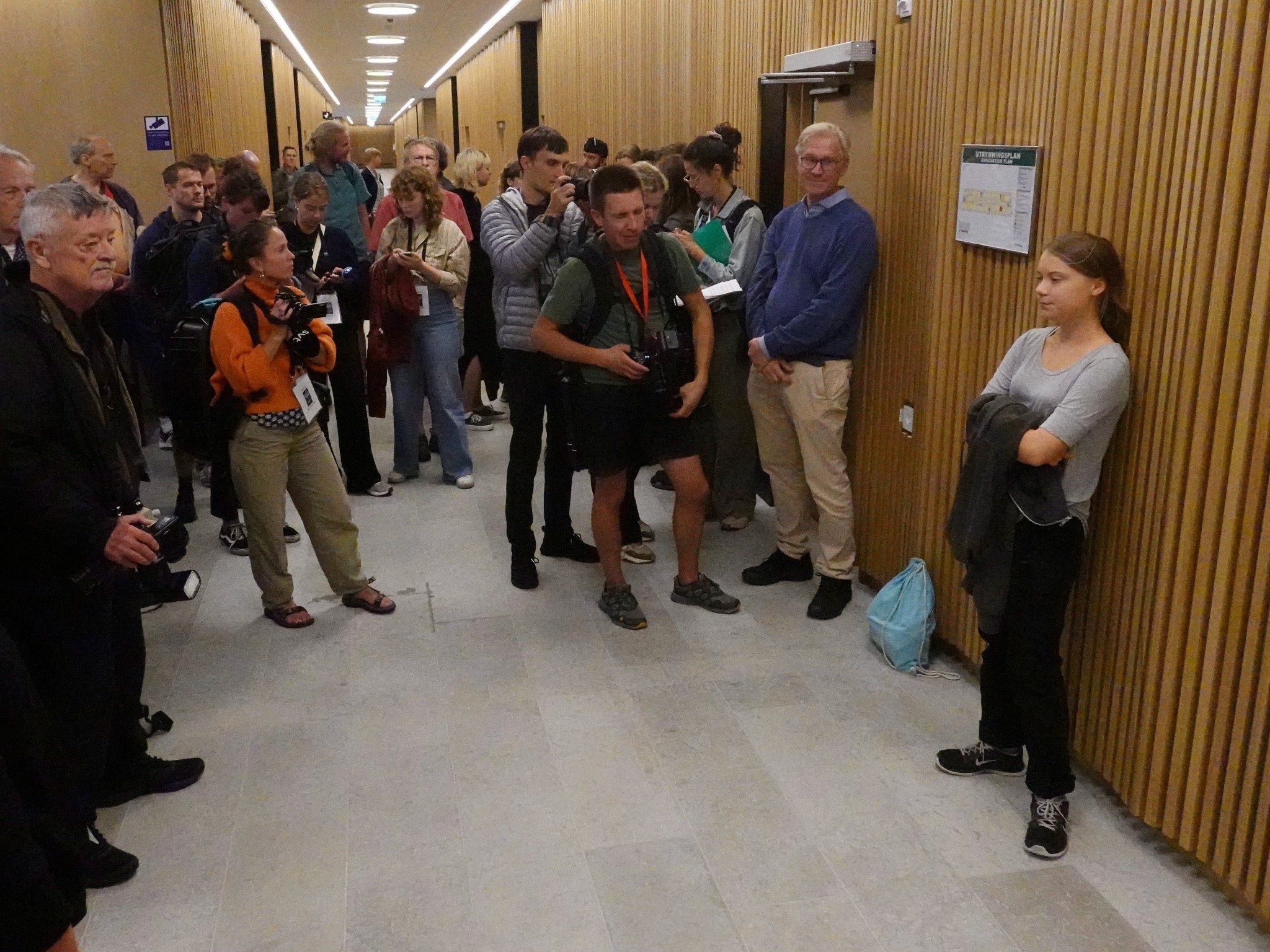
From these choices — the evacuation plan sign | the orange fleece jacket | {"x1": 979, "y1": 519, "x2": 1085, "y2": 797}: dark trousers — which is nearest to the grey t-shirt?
{"x1": 979, "y1": 519, "x2": 1085, "y2": 797}: dark trousers

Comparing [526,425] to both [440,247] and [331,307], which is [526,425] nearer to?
[331,307]

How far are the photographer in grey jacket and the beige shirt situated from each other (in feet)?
3.53

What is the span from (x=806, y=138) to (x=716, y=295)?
2.68 feet

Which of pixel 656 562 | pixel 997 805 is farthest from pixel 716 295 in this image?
pixel 997 805

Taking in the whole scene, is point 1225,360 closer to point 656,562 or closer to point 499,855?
point 499,855

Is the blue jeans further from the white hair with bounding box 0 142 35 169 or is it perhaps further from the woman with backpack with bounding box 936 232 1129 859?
the woman with backpack with bounding box 936 232 1129 859

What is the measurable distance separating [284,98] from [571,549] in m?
19.1

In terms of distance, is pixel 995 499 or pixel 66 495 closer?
pixel 66 495

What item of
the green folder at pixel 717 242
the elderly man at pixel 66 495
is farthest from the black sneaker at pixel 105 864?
the green folder at pixel 717 242

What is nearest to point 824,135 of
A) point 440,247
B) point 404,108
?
point 440,247

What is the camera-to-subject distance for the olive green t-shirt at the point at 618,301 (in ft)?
13.6

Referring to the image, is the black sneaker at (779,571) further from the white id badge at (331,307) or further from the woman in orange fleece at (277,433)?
the white id badge at (331,307)

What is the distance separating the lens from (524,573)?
486cm

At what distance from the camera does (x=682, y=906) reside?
109 inches
